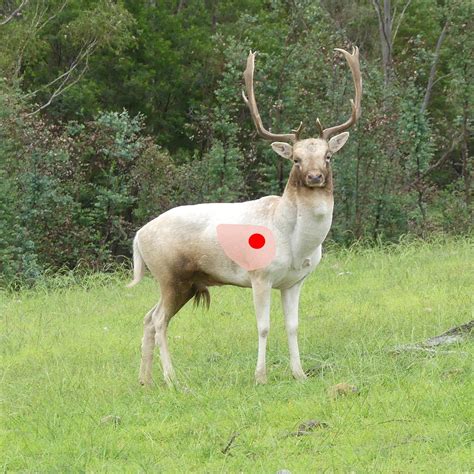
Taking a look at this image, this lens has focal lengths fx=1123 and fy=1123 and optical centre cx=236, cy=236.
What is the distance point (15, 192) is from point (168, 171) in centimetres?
349

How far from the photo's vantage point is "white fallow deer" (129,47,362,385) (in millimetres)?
8008

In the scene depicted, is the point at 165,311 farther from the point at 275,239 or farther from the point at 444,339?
the point at 444,339

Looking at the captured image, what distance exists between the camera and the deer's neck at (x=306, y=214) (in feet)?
26.2

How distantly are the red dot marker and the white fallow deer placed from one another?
10cm

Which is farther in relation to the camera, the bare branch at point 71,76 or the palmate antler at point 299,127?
the bare branch at point 71,76

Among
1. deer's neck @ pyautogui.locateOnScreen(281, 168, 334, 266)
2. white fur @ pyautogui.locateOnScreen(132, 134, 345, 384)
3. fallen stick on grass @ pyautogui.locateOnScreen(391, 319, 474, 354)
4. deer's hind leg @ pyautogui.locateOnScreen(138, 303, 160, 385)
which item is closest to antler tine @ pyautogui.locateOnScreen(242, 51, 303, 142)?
white fur @ pyautogui.locateOnScreen(132, 134, 345, 384)

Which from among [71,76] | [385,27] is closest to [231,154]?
[71,76]

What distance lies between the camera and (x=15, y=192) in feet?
61.8

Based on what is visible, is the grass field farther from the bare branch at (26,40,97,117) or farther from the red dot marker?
the bare branch at (26,40,97,117)

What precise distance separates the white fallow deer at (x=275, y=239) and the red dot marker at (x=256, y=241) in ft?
0.34

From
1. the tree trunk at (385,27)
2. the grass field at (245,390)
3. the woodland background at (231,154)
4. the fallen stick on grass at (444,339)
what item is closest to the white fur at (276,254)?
the grass field at (245,390)

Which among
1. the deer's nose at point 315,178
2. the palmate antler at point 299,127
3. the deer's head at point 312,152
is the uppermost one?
the palmate antler at point 299,127

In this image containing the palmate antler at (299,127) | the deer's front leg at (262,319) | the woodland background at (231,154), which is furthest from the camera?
the woodland background at (231,154)

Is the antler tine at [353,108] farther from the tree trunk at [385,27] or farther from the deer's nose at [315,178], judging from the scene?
the tree trunk at [385,27]
